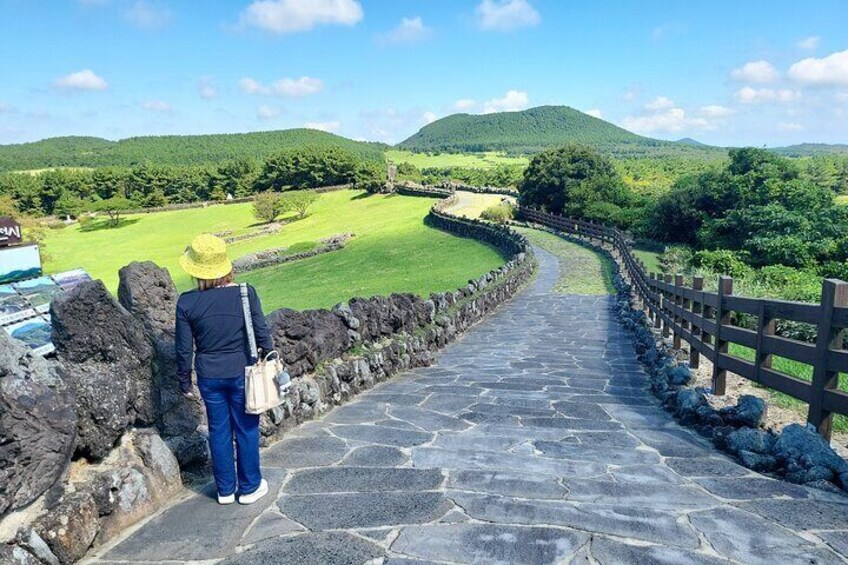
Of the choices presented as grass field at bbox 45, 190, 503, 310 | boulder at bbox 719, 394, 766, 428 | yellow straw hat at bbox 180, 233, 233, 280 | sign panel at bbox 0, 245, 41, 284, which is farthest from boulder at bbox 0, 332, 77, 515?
grass field at bbox 45, 190, 503, 310

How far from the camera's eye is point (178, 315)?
387cm

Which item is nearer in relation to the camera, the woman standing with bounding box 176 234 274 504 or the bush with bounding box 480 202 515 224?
the woman standing with bounding box 176 234 274 504

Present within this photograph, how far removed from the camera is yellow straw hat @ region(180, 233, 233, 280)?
3.90 metres

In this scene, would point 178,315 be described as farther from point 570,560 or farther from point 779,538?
point 779,538

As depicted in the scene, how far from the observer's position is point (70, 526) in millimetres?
3158

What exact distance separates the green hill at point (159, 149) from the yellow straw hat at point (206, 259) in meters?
126

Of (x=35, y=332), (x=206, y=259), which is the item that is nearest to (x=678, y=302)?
(x=206, y=259)

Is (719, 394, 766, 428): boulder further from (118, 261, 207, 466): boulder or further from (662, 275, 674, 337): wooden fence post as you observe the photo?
(662, 275, 674, 337): wooden fence post

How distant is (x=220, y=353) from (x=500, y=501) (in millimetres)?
1982

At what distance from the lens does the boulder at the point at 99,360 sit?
3.70 m

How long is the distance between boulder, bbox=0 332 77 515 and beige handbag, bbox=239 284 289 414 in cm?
98

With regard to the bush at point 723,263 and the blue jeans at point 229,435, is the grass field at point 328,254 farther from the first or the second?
the blue jeans at point 229,435

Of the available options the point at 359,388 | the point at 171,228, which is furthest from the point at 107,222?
the point at 359,388

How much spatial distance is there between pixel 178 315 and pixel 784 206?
88.6ft
